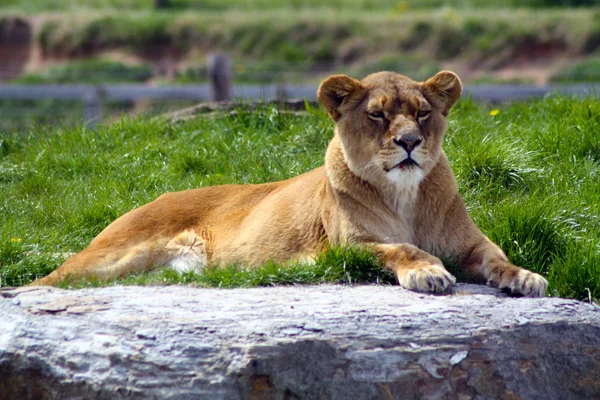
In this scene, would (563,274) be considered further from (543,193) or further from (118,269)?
(118,269)

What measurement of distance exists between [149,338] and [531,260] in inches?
96.9

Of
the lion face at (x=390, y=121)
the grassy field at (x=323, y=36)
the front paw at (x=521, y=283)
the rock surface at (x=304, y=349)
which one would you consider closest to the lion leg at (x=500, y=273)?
the front paw at (x=521, y=283)

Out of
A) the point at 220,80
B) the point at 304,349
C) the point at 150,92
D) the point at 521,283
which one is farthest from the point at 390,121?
the point at 150,92

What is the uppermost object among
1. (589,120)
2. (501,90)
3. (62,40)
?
(589,120)

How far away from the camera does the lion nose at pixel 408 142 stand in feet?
16.3

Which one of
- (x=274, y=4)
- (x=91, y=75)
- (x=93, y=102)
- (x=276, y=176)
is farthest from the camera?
(x=274, y=4)

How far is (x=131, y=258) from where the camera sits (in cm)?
581

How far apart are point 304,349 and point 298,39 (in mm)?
24177

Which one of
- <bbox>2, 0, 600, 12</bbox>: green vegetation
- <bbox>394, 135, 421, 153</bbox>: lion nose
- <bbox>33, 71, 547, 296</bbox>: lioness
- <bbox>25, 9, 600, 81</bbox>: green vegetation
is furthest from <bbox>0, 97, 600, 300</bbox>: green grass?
<bbox>2, 0, 600, 12</bbox>: green vegetation

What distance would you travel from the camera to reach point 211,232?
6.11m

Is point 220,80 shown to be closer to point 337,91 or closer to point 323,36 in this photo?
point 337,91

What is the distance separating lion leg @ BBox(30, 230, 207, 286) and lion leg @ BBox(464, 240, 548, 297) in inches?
69.2

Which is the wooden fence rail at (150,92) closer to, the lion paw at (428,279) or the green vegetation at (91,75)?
the green vegetation at (91,75)

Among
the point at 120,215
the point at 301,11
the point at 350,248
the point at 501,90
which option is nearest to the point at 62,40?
the point at 301,11
